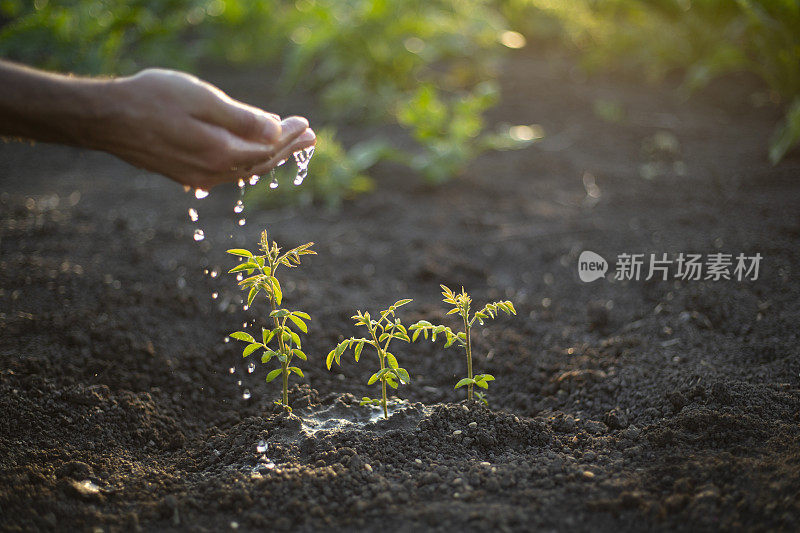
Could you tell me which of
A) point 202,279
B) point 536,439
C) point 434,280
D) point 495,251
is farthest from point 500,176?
point 536,439

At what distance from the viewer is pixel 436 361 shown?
2.51m

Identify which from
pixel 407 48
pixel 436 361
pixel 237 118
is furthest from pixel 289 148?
pixel 407 48

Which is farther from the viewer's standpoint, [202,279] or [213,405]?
[202,279]

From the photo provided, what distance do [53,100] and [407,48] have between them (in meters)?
3.46

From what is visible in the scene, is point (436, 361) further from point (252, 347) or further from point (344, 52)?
point (344, 52)

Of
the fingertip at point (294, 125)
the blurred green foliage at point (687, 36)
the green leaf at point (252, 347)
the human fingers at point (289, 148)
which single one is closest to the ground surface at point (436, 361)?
the green leaf at point (252, 347)

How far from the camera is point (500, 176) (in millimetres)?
4312

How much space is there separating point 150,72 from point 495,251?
6.89ft

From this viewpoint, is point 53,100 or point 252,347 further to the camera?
point 252,347

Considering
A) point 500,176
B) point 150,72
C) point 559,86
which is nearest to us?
point 150,72

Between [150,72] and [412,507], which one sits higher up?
[150,72]

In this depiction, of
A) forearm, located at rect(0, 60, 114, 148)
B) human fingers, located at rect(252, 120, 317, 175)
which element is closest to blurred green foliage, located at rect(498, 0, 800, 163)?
human fingers, located at rect(252, 120, 317, 175)

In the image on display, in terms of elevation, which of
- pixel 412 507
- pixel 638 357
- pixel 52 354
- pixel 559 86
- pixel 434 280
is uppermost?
pixel 559 86

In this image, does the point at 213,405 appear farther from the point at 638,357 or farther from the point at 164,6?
the point at 164,6
